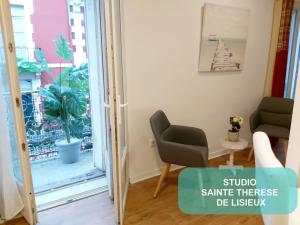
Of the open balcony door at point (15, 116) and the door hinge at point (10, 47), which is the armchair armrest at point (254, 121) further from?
the door hinge at point (10, 47)

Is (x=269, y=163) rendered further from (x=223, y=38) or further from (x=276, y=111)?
(x=276, y=111)

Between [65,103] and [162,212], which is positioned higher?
[65,103]

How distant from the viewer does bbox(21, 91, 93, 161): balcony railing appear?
3.33 meters

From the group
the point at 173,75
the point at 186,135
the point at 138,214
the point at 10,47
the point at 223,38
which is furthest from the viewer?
the point at 223,38

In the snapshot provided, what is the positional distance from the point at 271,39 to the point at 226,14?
1.08 meters

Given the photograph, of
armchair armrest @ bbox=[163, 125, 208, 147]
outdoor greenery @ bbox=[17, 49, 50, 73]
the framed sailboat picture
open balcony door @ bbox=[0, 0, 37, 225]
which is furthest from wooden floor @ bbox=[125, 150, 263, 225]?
outdoor greenery @ bbox=[17, 49, 50, 73]

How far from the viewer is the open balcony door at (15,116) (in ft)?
5.48

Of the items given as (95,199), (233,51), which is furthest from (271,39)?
(95,199)

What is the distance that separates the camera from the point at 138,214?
216 cm

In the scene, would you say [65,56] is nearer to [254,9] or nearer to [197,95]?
[197,95]

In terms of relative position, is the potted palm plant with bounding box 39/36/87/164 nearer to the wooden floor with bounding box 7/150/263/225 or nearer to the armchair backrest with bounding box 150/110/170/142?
the wooden floor with bounding box 7/150/263/225

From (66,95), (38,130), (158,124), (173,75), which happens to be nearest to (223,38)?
(173,75)

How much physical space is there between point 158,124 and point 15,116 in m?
1.25

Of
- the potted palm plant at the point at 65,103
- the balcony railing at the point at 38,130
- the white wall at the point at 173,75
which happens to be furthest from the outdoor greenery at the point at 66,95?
the white wall at the point at 173,75
